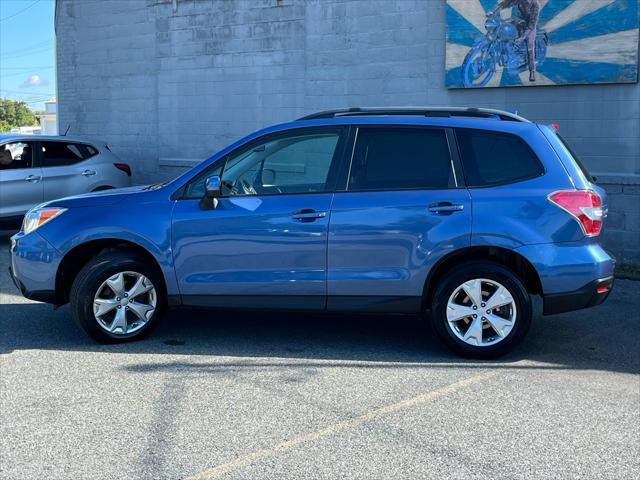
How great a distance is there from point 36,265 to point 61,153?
242 inches

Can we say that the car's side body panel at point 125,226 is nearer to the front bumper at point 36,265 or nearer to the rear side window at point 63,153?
the front bumper at point 36,265

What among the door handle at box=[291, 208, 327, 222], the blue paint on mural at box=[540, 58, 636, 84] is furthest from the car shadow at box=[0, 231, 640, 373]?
the blue paint on mural at box=[540, 58, 636, 84]

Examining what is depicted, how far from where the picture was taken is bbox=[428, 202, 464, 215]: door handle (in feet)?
18.3

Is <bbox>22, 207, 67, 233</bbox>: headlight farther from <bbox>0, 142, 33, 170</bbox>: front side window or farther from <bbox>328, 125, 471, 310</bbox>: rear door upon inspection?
<bbox>0, 142, 33, 170</bbox>: front side window

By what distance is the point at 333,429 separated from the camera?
431cm

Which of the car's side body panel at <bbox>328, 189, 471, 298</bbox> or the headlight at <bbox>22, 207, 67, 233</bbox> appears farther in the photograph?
the headlight at <bbox>22, 207, 67, 233</bbox>

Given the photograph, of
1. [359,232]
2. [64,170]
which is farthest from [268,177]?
[64,170]

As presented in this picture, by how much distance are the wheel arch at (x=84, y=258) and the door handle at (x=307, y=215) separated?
3.93 feet

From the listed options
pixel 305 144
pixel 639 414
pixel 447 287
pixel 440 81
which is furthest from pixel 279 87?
pixel 639 414

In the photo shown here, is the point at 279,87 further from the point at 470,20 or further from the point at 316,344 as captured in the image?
the point at 316,344

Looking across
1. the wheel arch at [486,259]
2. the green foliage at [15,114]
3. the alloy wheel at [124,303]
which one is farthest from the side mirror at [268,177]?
the green foliage at [15,114]

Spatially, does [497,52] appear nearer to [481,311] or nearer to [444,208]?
[444,208]

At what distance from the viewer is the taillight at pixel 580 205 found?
217 inches

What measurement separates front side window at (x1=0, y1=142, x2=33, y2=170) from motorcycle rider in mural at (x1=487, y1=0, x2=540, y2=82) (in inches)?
293
